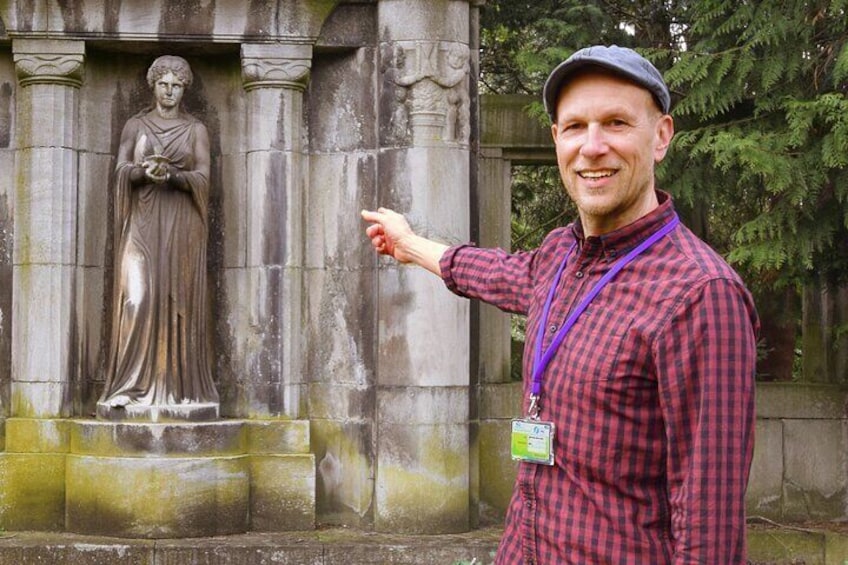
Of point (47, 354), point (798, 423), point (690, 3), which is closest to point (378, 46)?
point (690, 3)

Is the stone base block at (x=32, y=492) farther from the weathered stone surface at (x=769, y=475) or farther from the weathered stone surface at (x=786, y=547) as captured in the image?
the weathered stone surface at (x=769, y=475)

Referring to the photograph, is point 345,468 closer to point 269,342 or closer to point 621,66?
point 269,342

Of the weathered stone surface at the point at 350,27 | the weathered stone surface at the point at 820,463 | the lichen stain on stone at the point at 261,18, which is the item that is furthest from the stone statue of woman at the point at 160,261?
the weathered stone surface at the point at 820,463

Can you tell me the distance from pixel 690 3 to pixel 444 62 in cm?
199

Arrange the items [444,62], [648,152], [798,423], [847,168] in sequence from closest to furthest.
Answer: [648,152]
[847,168]
[444,62]
[798,423]

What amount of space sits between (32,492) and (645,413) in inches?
261

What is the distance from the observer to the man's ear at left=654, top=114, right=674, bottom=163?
102 inches

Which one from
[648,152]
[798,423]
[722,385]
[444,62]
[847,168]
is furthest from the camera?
[798,423]

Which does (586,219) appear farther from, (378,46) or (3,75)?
(3,75)

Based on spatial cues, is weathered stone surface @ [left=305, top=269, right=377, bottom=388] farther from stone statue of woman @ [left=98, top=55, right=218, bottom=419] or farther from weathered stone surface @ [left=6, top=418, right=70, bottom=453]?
weathered stone surface @ [left=6, top=418, right=70, bottom=453]

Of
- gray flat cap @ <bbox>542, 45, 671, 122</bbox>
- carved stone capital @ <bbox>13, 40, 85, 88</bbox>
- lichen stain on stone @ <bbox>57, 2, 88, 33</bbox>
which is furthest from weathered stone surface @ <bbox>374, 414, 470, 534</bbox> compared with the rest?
gray flat cap @ <bbox>542, 45, 671, 122</bbox>

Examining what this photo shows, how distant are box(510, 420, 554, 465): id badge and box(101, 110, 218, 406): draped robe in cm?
594

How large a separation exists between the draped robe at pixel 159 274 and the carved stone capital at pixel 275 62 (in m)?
0.54

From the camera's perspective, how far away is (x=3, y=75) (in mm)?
8641
